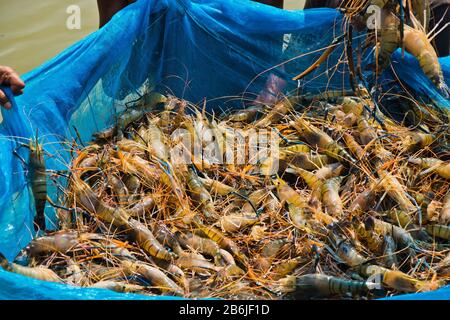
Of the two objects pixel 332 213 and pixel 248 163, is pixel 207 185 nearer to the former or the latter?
pixel 248 163

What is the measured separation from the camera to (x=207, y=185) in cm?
283

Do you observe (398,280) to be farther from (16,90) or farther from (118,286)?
(16,90)

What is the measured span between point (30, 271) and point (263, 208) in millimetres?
1012

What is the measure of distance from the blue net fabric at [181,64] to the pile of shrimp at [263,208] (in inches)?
5.0

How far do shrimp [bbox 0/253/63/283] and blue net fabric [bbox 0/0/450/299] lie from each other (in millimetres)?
555

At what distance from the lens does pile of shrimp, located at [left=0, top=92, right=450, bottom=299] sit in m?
2.33

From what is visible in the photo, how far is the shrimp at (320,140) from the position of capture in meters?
2.93

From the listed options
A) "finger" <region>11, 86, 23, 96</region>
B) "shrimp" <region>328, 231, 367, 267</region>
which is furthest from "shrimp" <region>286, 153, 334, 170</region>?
"finger" <region>11, 86, 23, 96</region>

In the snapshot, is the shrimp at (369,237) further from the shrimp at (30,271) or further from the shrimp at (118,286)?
the shrimp at (30,271)

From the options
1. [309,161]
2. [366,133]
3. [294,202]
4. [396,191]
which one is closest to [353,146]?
[366,133]

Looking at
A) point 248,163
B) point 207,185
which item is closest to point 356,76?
point 248,163

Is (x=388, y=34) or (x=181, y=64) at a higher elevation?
(x=388, y=34)

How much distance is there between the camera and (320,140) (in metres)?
2.99
